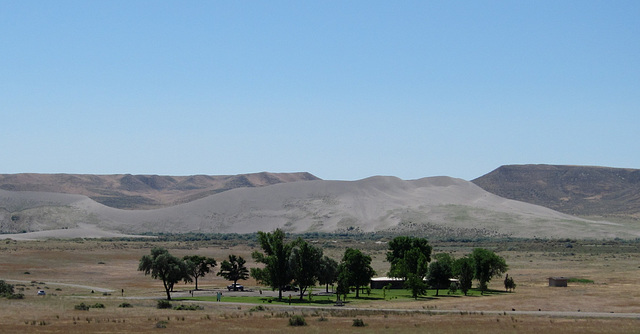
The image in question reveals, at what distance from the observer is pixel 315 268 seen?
7294 cm

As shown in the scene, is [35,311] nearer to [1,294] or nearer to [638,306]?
[1,294]

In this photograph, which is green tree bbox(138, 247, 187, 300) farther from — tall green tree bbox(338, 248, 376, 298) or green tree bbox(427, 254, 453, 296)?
green tree bbox(427, 254, 453, 296)

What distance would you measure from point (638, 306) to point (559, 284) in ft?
70.3

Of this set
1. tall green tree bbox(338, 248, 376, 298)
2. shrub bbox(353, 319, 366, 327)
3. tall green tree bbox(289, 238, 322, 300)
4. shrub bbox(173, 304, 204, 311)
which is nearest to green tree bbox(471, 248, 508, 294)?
tall green tree bbox(338, 248, 376, 298)

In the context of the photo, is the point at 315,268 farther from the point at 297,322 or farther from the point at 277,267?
the point at 297,322

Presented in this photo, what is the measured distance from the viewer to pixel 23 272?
314 feet

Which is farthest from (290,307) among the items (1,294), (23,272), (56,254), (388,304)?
(56,254)

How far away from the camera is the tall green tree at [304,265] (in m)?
71.2

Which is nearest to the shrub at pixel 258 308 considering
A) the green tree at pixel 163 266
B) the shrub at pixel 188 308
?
the shrub at pixel 188 308

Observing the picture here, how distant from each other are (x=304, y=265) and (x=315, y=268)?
4.89 feet

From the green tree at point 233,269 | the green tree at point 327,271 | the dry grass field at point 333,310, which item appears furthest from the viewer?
the green tree at point 233,269

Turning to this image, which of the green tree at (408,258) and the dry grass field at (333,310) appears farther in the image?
the green tree at (408,258)

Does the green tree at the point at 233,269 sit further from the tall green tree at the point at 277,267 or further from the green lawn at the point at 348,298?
the tall green tree at the point at 277,267

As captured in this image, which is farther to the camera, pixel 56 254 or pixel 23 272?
pixel 56 254
